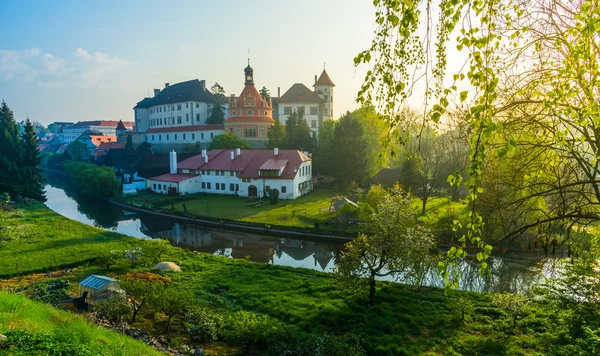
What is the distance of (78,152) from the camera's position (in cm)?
6800

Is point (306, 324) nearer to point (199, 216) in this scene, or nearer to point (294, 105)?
point (199, 216)

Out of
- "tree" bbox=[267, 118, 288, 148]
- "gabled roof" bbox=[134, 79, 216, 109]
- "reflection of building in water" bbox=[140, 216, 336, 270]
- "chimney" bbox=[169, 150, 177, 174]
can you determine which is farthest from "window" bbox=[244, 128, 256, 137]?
"reflection of building in water" bbox=[140, 216, 336, 270]

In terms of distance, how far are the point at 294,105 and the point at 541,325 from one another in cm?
5084

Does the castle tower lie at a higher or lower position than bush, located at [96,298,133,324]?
higher

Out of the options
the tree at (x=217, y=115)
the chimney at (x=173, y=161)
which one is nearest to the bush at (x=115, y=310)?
the chimney at (x=173, y=161)

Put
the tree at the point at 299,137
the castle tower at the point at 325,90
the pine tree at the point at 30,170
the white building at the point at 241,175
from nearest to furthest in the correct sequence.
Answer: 1. the white building at the point at 241,175
2. the pine tree at the point at 30,170
3. the tree at the point at 299,137
4. the castle tower at the point at 325,90

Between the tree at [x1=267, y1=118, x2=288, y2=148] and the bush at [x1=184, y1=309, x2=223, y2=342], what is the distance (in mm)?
36337

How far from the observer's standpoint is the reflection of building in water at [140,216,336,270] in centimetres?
2178

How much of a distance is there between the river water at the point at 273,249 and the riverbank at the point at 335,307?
5.10ft

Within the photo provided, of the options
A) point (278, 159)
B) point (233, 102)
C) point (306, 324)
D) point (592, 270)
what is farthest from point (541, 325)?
point (233, 102)

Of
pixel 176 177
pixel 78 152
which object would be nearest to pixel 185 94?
pixel 78 152

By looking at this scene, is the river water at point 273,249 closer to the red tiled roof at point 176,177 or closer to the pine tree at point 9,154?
the pine tree at point 9,154

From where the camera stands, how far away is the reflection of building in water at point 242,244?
2178 cm

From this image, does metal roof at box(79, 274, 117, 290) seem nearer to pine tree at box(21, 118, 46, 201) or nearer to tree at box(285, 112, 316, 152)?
pine tree at box(21, 118, 46, 201)
